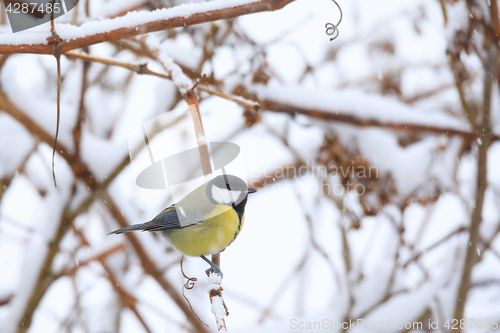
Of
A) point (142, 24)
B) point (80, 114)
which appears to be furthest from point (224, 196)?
point (80, 114)

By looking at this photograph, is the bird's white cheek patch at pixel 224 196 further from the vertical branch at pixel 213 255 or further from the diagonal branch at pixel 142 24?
the diagonal branch at pixel 142 24

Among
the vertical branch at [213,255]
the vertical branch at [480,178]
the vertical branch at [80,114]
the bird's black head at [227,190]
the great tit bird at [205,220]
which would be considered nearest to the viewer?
the vertical branch at [213,255]

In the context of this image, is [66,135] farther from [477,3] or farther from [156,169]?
[477,3]

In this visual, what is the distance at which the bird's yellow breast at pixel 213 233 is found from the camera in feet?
4.06

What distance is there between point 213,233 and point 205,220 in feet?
0.17

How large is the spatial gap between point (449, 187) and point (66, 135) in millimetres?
1900

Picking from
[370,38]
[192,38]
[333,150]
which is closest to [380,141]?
[333,150]

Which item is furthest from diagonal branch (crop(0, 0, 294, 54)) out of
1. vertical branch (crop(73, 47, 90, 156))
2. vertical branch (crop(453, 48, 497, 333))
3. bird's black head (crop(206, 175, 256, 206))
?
vertical branch (crop(453, 48, 497, 333))

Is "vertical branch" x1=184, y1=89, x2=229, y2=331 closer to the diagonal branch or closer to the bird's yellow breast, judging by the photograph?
the bird's yellow breast

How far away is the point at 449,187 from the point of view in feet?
6.28

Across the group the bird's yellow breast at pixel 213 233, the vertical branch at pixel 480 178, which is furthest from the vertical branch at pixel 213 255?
the vertical branch at pixel 480 178

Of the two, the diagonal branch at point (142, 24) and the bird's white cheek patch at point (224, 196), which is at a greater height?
the diagonal branch at point (142, 24)

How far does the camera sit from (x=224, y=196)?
1.22m

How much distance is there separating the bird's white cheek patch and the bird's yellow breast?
0.08 feet
